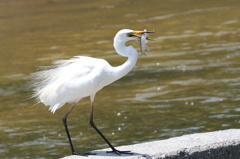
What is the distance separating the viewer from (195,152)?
5473 millimetres

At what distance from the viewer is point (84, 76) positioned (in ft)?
18.4

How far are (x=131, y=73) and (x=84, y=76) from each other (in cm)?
618

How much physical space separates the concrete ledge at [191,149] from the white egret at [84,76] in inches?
7.9

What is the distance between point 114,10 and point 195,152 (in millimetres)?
14159

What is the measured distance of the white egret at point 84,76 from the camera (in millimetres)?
5547

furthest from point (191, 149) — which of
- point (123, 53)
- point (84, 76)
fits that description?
point (84, 76)

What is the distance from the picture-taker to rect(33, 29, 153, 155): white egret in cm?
555

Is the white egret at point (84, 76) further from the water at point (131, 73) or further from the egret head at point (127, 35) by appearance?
the water at point (131, 73)

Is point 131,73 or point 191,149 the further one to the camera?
point 131,73

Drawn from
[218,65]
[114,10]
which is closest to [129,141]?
[218,65]

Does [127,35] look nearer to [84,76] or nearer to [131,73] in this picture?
[84,76]

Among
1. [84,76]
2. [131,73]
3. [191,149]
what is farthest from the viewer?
[131,73]

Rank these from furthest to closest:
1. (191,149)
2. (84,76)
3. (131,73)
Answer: (131,73) < (84,76) < (191,149)

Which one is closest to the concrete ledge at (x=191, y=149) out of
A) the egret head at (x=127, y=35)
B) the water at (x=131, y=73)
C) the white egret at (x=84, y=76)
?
the white egret at (x=84, y=76)
